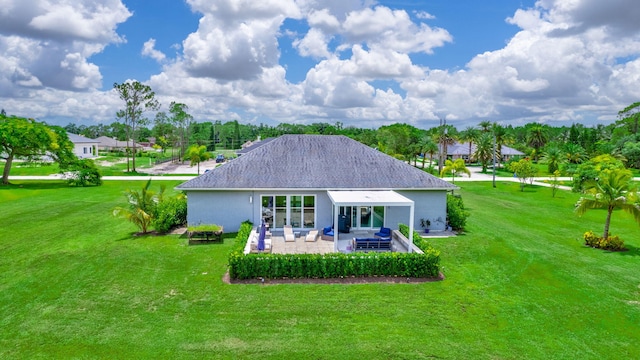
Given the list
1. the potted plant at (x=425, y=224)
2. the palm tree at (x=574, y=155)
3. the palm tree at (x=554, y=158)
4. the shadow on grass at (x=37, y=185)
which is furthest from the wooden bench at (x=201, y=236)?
the palm tree at (x=574, y=155)

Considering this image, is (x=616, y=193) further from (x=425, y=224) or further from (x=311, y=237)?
(x=311, y=237)

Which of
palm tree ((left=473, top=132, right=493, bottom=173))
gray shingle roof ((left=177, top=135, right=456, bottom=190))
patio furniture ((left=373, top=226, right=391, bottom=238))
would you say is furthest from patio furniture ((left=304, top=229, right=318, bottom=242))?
palm tree ((left=473, top=132, right=493, bottom=173))

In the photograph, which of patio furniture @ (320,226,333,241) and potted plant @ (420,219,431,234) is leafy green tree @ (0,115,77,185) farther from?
potted plant @ (420,219,431,234)

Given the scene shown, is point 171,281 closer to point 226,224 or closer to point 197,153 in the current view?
point 226,224

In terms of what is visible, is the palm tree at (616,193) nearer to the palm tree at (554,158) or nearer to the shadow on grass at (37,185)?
the shadow on grass at (37,185)

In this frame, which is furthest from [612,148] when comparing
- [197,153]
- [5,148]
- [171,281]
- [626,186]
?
[5,148]

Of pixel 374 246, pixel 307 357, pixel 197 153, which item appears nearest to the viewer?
pixel 307 357
